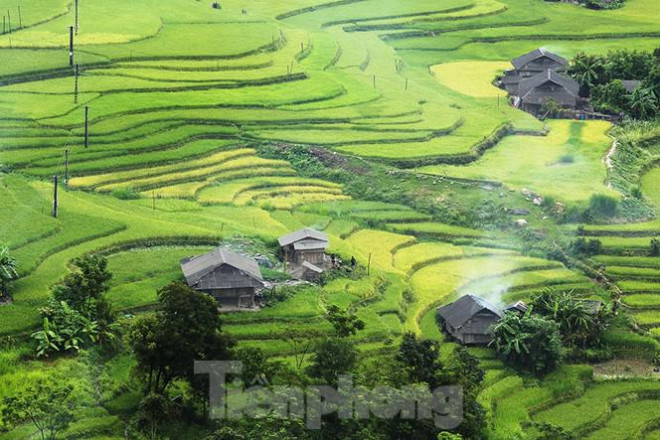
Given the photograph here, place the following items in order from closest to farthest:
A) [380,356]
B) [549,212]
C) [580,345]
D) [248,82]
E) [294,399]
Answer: [294,399]
[380,356]
[580,345]
[549,212]
[248,82]

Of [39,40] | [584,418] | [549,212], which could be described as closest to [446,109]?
[549,212]

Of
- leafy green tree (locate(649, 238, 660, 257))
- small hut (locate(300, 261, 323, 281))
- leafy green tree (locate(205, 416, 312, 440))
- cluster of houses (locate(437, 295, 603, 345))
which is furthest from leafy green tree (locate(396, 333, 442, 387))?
leafy green tree (locate(649, 238, 660, 257))

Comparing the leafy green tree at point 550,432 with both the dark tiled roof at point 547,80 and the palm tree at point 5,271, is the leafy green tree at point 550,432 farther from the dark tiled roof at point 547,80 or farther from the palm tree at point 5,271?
the dark tiled roof at point 547,80

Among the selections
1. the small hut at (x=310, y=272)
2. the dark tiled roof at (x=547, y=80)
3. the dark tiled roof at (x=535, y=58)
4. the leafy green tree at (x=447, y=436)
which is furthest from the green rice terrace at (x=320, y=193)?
the dark tiled roof at (x=535, y=58)

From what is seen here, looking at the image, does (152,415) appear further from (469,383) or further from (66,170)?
(66,170)

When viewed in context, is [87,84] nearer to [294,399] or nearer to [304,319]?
[304,319]

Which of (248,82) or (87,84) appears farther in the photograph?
(248,82)
